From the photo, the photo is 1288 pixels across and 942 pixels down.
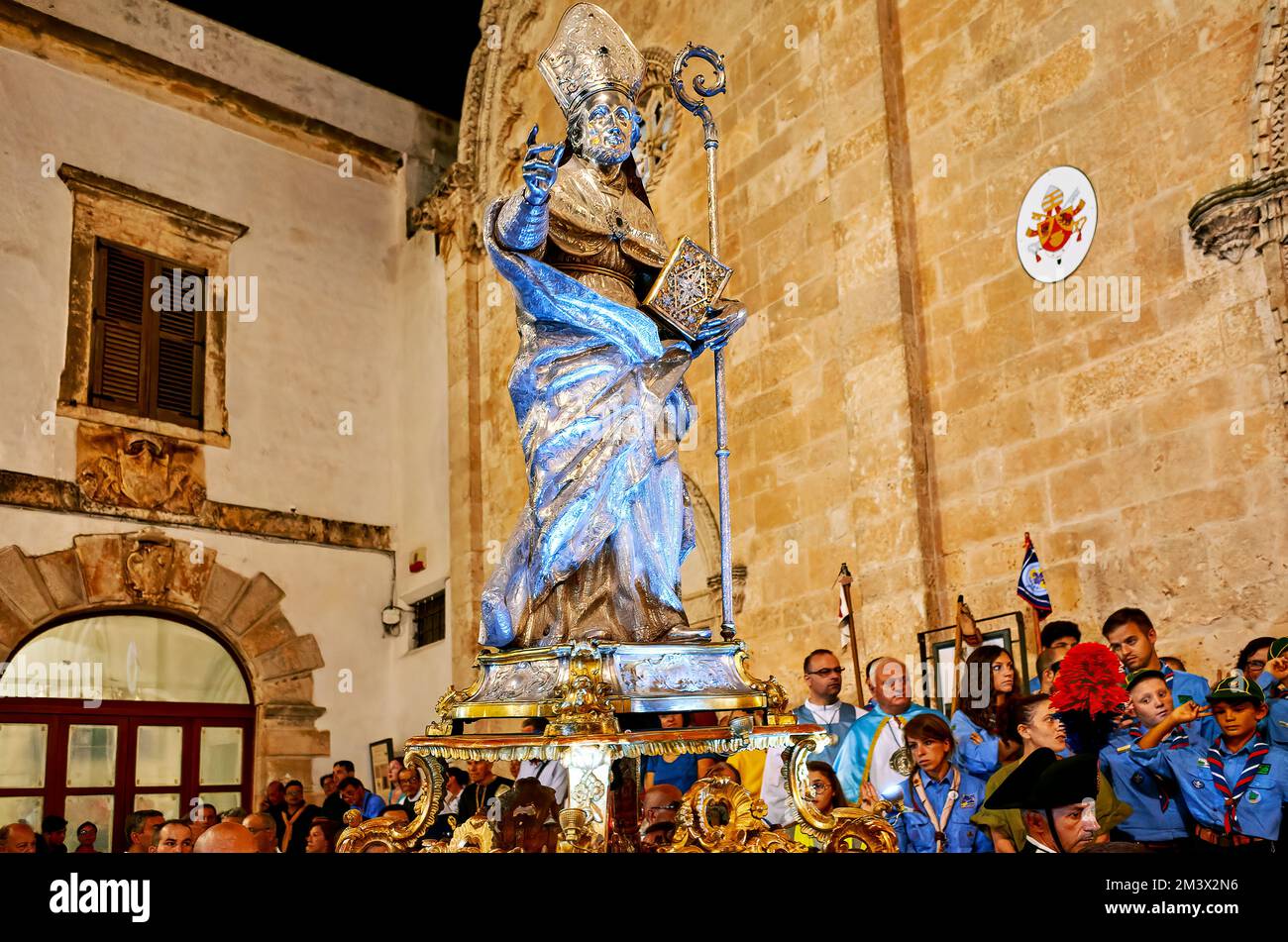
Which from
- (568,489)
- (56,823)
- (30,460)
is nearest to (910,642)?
(568,489)

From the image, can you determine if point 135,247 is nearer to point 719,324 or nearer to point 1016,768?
point 719,324

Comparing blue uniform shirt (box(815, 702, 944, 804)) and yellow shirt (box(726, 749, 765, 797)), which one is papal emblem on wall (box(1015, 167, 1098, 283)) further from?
yellow shirt (box(726, 749, 765, 797))

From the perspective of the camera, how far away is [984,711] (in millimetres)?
5855

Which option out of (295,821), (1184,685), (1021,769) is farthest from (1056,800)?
(295,821)

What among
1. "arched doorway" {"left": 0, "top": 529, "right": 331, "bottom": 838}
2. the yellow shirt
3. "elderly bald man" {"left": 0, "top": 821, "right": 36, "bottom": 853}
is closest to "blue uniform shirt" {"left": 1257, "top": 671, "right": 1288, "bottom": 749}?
the yellow shirt

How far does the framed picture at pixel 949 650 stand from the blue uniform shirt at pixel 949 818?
162cm

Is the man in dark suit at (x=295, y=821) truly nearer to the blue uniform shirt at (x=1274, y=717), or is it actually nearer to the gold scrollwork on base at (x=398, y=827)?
the gold scrollwork on base at (x=398, y=827)

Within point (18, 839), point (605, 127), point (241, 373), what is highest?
point (241, 373)

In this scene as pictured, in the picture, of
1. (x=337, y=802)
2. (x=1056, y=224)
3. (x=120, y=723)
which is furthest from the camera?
(x=120, y=723)

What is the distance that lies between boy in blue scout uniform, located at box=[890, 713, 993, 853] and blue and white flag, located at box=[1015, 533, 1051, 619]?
139cm

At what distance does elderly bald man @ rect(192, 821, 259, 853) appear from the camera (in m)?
4.25

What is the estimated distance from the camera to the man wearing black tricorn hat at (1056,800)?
343 cm

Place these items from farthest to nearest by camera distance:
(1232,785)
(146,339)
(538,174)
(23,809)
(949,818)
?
(146,339)
(23,809)
(949,818)
(1232,785)
(538,174)

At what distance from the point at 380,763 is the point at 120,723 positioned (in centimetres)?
231
